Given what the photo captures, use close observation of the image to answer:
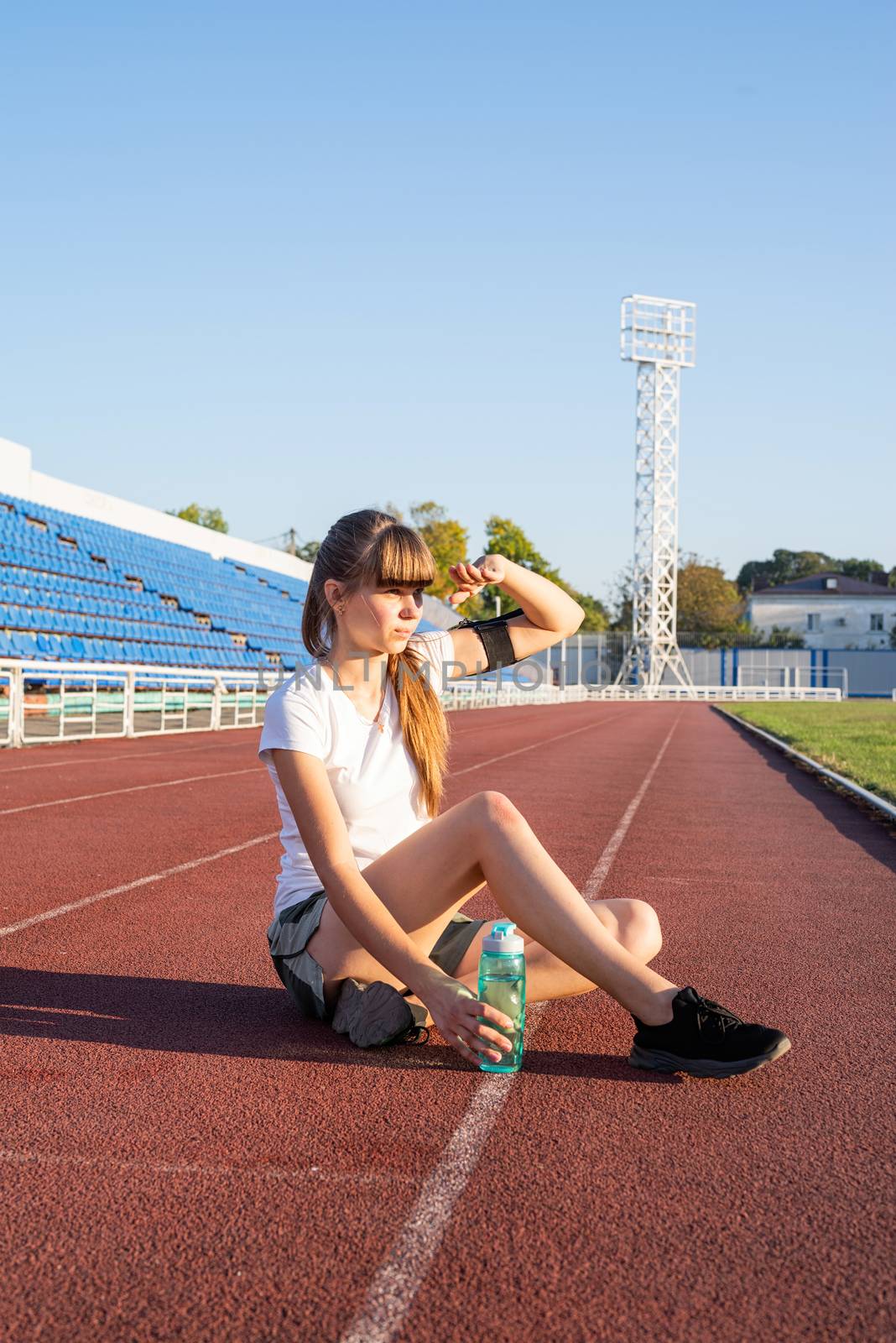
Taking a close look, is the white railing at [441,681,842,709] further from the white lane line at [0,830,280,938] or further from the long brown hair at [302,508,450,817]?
the long brown hair at [302,508,450,817]

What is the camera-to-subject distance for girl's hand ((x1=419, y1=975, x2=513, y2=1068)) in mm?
3096

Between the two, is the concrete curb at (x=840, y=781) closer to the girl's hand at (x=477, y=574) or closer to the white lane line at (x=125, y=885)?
the white lane line at (x=125, y=885)

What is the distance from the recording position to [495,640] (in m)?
3.93

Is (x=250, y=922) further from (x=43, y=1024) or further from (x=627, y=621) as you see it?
(x=627, y=621)

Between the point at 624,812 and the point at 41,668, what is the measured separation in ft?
33.6

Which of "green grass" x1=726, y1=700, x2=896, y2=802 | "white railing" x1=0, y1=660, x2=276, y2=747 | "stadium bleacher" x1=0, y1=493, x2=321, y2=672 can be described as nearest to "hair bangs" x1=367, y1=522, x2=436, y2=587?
"green grass" x1=726, y1=700, x2=896, y2=802

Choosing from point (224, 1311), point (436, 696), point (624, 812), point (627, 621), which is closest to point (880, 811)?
point (624, 812)

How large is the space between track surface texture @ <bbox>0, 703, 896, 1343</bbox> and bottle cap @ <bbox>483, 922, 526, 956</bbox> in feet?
1.17

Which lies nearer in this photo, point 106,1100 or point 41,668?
point 106,1100

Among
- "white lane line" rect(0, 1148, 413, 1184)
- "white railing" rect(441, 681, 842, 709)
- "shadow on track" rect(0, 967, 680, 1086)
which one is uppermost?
"white lane line" rect(0, 1148, 413, 1184)

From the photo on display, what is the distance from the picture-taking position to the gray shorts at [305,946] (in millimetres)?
3678

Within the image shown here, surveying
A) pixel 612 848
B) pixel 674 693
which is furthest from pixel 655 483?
pixel 612 848

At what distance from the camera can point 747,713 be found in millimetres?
39344

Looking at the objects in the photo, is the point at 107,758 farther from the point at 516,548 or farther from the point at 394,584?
the point at 516,548
